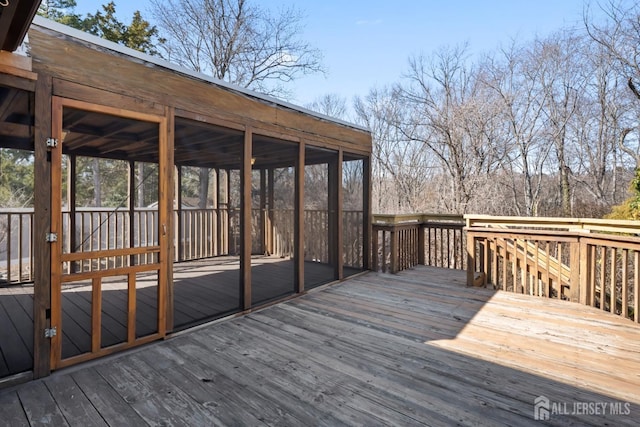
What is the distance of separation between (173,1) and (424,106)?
9.00 metres

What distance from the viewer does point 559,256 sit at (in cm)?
426

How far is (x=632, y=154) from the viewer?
1027 cm

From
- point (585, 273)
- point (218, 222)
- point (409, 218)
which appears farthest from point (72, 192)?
point (585, 273)

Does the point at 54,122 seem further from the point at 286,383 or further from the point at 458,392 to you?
the point at 458,392

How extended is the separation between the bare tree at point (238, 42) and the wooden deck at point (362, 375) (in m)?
9.87

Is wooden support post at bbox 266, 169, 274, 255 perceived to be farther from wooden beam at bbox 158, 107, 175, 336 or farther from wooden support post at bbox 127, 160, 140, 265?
wooden beam at bbox 158, 107, 175, 336

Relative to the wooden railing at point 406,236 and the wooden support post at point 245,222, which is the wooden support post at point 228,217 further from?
the wooden support post at point 245,222

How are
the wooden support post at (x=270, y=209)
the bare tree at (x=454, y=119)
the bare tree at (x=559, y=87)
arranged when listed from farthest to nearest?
the bare tree at (x=559, y=87), the bare tree at (x=454, y=119), the wooden support post at (x=270, y=209)

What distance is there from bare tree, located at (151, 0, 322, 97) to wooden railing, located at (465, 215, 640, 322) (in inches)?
357

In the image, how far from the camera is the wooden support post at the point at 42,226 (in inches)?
85.6

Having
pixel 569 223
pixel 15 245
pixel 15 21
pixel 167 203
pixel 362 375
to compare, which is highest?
pixel 15 21

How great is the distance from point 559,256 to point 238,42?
35.4ft

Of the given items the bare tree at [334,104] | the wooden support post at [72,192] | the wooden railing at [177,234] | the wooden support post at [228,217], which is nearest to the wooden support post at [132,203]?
the wooden railing at [177,234]

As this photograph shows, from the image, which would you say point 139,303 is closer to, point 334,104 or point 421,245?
point 421,245
